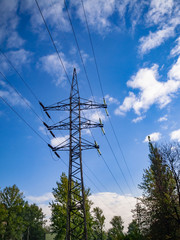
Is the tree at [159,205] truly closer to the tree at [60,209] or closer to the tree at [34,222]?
the tree at [60,209]

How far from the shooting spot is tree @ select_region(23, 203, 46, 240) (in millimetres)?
47275

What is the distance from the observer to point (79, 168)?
9.55 m

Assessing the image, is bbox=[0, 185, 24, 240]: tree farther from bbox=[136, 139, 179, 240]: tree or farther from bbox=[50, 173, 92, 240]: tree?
bbox=[136, 139, 179, 240]: tree

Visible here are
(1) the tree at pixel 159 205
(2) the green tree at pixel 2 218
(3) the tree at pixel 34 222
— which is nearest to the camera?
(1) the tree at pixel 159 205

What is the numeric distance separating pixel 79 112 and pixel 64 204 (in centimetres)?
1086

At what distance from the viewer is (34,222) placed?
50.1 meters

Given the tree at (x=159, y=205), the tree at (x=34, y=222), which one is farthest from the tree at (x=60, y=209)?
the tree at (x=34, y=222)

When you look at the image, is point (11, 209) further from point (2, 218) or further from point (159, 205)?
point (159, 205)

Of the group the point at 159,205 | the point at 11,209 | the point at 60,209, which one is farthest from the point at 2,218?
the point at 159,205

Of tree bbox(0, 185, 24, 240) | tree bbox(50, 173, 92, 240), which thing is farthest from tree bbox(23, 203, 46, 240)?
tree bbox(50, 173, 92, 240)

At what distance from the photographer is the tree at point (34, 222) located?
47.3 m

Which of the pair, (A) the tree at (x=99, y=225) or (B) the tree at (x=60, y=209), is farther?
(A) the tree at (x=99, y=225)

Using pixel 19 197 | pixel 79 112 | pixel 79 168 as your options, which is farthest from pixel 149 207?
pixel 19 197

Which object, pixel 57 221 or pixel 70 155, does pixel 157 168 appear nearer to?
pixel 57 221
